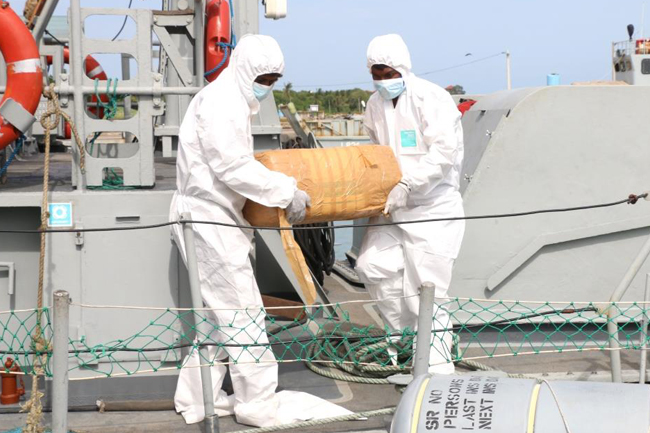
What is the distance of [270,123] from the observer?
663 cm

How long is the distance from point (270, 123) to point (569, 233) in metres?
2.07

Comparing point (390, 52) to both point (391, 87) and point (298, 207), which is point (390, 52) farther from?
point (298, 207)

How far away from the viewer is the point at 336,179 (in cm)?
512

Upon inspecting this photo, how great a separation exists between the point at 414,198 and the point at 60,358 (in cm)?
226

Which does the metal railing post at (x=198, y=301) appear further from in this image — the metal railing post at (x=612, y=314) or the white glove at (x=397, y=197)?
the metal railing post at (x=612, y=314)

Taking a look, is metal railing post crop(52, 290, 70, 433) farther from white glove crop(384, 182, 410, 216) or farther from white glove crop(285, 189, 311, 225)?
white glove crop(384, 182, 410, 216)

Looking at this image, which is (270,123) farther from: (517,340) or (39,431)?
(39,431)

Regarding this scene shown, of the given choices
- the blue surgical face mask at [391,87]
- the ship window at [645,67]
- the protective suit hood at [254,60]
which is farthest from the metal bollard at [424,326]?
the ship window at [645,67]

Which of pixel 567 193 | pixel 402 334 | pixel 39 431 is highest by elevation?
pixel 567 193

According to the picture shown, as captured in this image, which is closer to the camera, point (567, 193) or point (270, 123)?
point (567, 193)

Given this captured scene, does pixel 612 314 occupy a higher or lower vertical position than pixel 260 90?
lower

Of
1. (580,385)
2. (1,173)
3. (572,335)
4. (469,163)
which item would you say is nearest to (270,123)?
(469,163)

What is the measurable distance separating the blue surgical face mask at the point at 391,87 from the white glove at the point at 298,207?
90cm

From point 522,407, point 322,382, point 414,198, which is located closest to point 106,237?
point 322,382
